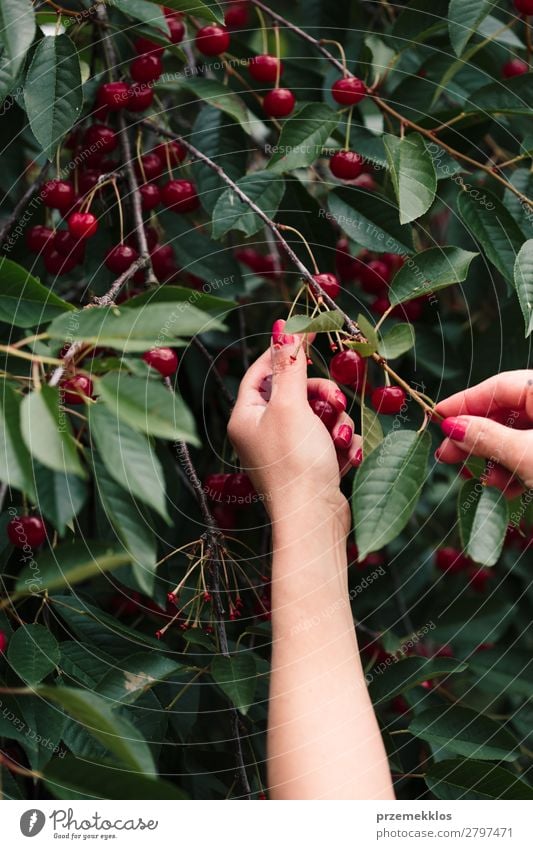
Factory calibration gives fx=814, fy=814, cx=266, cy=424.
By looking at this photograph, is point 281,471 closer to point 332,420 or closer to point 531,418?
point 332,420

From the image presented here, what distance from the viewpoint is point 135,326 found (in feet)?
1.99

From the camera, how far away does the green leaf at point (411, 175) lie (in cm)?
88

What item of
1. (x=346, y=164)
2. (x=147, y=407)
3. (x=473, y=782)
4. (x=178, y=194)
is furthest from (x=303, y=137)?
(x=473, y=782)

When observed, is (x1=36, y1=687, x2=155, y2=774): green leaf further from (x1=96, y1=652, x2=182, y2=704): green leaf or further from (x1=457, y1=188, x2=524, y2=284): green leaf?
(x1=457, y1=188, x2=524, y2=284): green leaf

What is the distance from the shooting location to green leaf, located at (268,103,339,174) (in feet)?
3.18

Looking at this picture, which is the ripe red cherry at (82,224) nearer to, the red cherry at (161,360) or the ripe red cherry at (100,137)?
the ripe red cherry at (100,137)

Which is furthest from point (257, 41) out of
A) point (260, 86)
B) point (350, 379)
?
point (350, 379)

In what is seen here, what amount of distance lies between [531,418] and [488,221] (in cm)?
26

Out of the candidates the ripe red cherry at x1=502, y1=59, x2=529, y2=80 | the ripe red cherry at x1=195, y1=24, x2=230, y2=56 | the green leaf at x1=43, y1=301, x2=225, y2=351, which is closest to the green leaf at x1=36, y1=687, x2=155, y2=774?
the green leaf at x1=43, y1=301, x2=225, y2=351

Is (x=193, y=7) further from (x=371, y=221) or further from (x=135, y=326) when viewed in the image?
(x=135, y=326)

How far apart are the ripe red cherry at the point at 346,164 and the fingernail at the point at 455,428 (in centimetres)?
42

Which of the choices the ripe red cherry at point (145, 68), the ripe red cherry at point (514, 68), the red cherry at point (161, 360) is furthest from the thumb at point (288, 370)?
the ripe red cherry at point (514, 68)

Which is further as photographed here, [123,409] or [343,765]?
[343,765]

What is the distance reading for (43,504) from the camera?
675 mm
